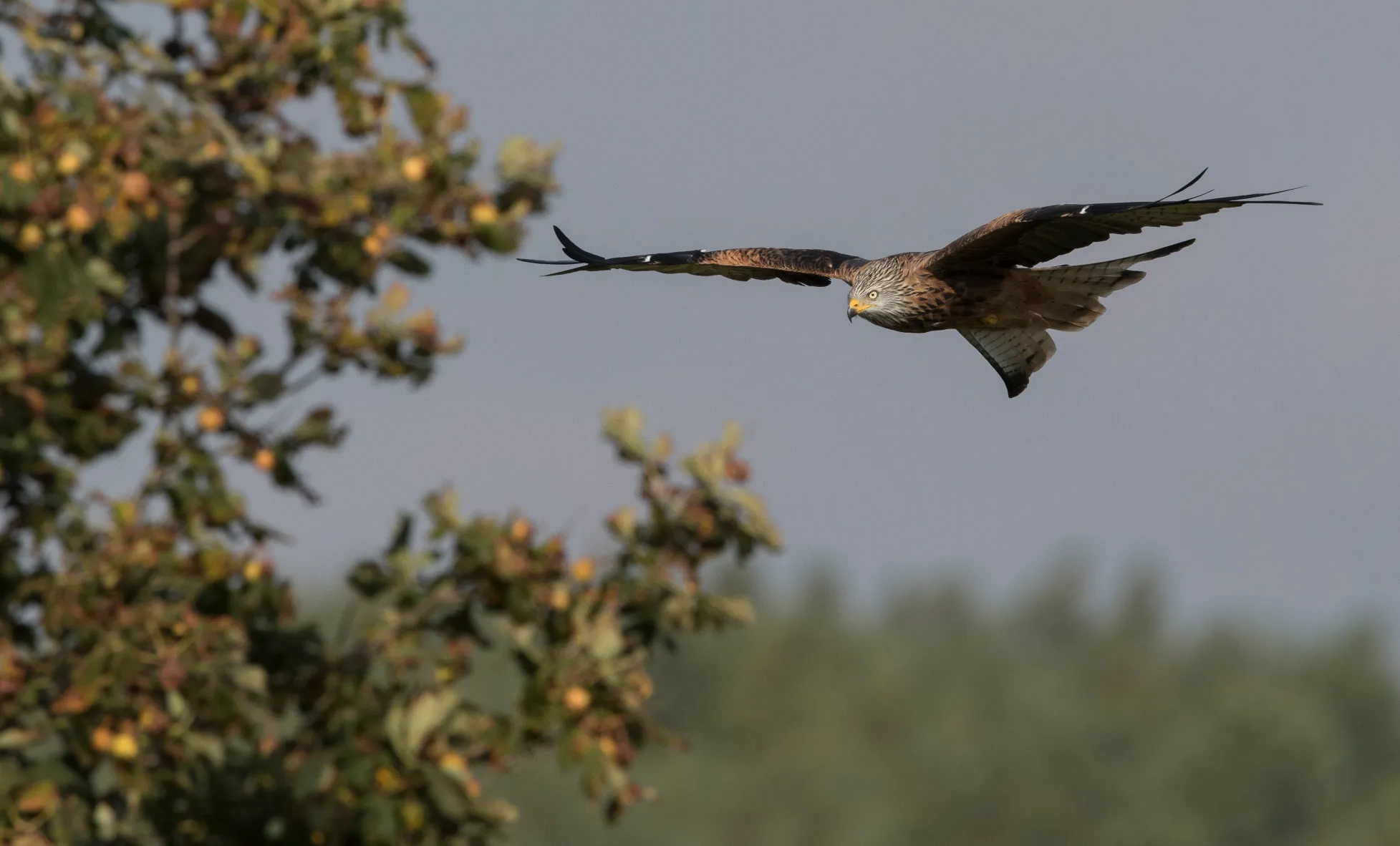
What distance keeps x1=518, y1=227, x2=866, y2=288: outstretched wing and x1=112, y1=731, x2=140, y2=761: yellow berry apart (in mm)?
3165

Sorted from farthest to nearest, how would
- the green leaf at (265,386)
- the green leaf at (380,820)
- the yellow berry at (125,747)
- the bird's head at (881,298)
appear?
1. the bird's head at (881,298)
2. the green leaf at (265,386)
3. the green leaf at (380,820)
4. the yellow berry at (125,747)

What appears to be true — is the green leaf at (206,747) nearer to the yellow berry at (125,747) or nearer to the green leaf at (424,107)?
the yellow berry at (125,747)

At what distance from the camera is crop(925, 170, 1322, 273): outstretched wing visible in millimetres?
7648

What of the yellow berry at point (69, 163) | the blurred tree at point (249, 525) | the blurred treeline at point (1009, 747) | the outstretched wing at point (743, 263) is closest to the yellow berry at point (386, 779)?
the blurred tree at point (249, 525)

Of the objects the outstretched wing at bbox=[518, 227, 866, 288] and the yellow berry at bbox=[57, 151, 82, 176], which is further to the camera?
the outstretched wing at bbox=[518, 227, 866, 288]

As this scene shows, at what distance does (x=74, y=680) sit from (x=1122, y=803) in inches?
2919

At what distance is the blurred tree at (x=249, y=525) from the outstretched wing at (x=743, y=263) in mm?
1570

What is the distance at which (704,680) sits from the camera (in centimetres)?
8425

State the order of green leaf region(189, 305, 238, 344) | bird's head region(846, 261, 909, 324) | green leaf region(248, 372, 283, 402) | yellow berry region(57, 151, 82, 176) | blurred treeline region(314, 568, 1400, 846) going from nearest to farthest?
yellow berry region(57, 151, 82, 176), green leaf region(248, 372, 283, 402), green leaf region(189, 305, 238, 344), bird's head region(846, 261, 909, 324), blurred treeline region(314, 568, 1400, 846)

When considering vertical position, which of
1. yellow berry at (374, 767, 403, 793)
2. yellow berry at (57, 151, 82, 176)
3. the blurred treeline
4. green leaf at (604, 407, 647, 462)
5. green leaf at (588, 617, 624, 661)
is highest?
the blurred treeline

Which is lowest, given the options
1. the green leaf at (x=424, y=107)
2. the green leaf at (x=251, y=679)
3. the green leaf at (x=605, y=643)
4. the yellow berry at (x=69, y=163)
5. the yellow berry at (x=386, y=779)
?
the yellow berry at (x=386, y=779)

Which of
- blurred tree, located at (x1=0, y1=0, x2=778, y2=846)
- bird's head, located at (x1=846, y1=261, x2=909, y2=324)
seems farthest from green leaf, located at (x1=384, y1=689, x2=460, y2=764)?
bird's head, located at (x1=846, y1=261, x2=909, y2=324)

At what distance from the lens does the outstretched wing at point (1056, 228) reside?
765cm

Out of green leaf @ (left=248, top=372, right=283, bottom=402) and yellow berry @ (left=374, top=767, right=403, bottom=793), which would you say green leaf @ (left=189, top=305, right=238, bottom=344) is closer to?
green leaf @ (left=248, top=372, right=283, bottom=402)
